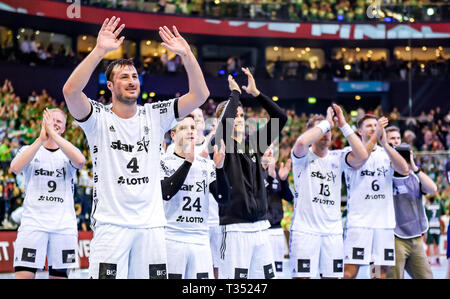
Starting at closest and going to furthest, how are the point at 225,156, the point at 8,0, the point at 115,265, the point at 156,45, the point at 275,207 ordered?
the point at 115,265, the point at 225,156, the point at 275,207, the point at 8,0, the point at 156,45

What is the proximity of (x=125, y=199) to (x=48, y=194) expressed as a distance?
3.06 meters

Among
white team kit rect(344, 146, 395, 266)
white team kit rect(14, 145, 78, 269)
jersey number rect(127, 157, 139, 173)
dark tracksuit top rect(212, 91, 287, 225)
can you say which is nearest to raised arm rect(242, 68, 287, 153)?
dark tracksuit top rect(212, 91, 287, 225)

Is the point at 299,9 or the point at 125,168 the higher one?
the point at 299,9

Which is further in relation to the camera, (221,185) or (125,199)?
(221,185)

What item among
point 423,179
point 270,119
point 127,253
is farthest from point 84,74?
point 423,179

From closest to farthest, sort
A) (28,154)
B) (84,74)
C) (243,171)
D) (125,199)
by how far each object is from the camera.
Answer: (84,74) < (125,199) < (243,171) < (28,154)

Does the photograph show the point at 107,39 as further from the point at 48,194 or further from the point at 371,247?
the point at 371,247

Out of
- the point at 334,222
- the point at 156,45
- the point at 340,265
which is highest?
the point at 156,45

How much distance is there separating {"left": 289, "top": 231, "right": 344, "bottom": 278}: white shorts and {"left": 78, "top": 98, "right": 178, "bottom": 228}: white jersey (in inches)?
120

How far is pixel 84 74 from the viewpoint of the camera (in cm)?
488
